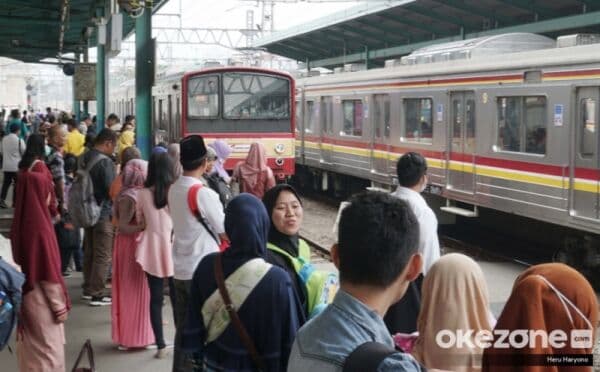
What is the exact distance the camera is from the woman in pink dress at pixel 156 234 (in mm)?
6695

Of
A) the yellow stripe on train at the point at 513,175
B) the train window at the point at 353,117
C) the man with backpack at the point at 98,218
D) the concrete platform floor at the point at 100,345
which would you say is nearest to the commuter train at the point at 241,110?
the train window at the point at 353,117

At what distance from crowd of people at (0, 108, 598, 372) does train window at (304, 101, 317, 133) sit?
13.6m

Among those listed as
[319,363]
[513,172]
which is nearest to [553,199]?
[513,172]

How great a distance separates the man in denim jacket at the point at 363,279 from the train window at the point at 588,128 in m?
8.39

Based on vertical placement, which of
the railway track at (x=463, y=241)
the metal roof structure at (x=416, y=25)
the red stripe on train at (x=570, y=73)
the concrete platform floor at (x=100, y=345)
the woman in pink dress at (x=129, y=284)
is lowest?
the railway track at (x=463, y=241)

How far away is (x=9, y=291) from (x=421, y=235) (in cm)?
239

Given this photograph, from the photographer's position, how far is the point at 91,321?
8.33 meters

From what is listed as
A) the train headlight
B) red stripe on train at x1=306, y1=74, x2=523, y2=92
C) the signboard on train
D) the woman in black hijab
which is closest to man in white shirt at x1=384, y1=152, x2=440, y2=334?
the woman in black hijab

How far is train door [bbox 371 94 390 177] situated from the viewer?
16906 millimetres

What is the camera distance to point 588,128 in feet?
34.8

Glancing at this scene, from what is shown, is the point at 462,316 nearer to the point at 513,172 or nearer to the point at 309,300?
the point at 309,300

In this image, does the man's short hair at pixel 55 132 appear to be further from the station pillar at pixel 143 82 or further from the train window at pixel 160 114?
the train window at pixel 160 114

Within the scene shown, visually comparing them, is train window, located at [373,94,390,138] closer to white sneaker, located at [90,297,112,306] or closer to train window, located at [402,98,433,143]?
train window, located at [402,98,433,143]

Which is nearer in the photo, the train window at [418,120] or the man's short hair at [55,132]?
the man's short hair at [55,132]
